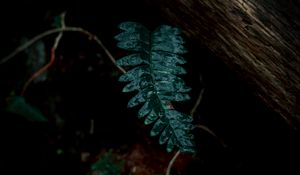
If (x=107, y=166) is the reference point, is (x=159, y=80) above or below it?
above

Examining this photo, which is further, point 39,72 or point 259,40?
point 39,72

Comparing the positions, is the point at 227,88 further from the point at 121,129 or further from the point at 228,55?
the point at 121,129

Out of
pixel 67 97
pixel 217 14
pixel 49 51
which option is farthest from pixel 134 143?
pixel 217 14

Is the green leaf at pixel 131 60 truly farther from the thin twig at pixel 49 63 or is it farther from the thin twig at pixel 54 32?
the thin twig at pixel 49 63

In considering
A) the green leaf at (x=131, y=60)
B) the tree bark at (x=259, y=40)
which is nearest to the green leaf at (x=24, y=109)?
the green leaf at (x=131, y=60)

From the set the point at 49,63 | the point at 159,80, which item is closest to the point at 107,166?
the point at 159,80

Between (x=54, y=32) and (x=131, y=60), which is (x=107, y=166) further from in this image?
(x=54, y=32)
